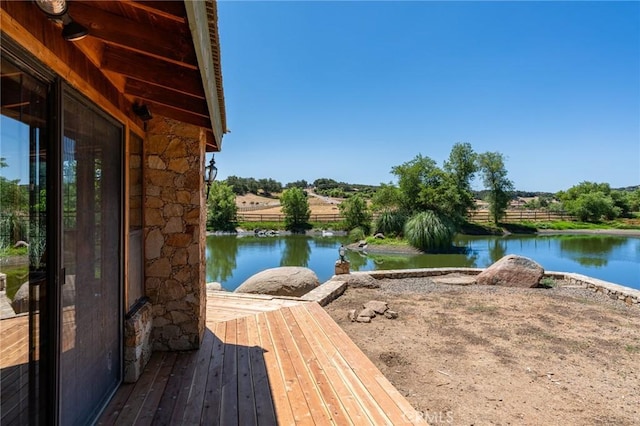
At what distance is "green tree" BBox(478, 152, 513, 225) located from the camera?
81.7 ft

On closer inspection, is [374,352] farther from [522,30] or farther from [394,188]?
[394,188]

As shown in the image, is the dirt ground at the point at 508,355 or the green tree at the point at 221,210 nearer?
the dirt ground at the point at 508,355

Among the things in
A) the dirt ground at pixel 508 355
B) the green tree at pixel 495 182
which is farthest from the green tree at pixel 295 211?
the dirt ground at pixel 508 355

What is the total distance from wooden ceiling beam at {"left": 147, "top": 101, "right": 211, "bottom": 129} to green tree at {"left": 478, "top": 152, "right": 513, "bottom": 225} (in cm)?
2642

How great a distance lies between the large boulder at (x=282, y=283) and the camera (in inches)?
232

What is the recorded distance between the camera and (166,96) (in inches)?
92.2

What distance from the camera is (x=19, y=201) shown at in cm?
Result: 123

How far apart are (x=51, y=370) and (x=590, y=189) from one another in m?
42.9

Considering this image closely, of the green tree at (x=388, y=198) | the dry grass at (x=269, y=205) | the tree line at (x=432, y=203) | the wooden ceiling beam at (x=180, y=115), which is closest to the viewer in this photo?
the wooden ceiling beam at (x=180, y=115)

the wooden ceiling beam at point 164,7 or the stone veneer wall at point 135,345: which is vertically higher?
the wooden ceiling beam at point 164,7

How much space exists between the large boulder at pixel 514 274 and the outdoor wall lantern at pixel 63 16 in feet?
25.7

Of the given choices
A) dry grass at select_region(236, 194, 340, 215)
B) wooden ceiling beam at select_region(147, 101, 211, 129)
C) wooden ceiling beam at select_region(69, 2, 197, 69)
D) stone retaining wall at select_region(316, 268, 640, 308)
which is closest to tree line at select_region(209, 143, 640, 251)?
dry grass at select_region(236, 194, 340, 215)

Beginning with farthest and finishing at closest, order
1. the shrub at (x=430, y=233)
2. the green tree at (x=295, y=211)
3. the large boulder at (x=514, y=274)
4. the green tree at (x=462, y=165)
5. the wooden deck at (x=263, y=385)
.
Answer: the green tree at (x=295, y=211)
the green tree at (x=462, y=165)
the shrub at (x=430, y=233)
the large boulder at (x=514, y=274)
the wooden deck at (x=263, y=385)

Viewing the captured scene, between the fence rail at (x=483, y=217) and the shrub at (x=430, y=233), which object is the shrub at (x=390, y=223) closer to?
the shrub at (x=430, y=233)
